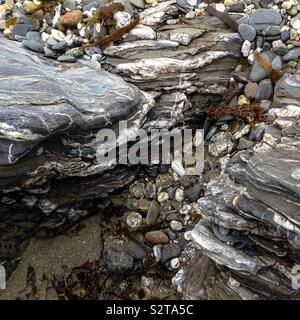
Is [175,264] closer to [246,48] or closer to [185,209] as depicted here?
[185,209]

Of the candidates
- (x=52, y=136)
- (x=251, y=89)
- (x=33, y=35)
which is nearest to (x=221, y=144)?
(x=251, y=89)

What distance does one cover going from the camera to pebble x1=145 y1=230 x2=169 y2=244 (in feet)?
19.2

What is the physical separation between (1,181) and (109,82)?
152 centimetres

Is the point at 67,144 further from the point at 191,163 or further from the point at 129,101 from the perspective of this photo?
the point at 191,163

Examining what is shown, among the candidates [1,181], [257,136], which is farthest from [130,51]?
[1,181]

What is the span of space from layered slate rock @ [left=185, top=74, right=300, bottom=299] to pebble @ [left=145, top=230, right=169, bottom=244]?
2.56ft

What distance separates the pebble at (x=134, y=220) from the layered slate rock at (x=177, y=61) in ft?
3.54

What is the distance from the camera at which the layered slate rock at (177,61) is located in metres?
5.84

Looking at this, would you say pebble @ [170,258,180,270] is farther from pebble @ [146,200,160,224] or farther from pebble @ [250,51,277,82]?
pebble @ [250,51,277,82]

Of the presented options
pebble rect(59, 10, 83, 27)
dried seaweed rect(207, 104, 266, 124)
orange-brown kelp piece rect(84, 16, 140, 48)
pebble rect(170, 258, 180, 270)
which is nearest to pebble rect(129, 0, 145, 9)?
orange-brown kelp piece rect(84, 16, 140, 48)

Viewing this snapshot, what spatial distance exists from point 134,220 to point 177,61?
6.17 feet

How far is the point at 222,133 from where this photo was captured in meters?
5.98

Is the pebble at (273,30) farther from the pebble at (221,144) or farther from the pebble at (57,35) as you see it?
the pebble at (57,35)

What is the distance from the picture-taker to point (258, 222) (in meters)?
4.40
